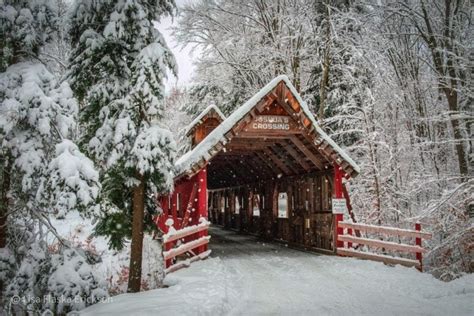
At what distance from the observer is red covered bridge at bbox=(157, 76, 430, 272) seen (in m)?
13.1

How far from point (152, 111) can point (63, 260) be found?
3290mm

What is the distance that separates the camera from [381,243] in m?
11.8

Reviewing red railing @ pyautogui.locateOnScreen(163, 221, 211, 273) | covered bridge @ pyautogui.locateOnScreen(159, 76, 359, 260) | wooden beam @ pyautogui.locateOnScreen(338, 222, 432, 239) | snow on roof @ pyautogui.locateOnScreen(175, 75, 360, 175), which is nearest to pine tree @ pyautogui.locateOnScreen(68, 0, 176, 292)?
red railing @ pyautogui.locateOnScreen(163, 221, 211, 273)

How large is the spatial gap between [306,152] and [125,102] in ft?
27.3

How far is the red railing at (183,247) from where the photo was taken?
426 inches

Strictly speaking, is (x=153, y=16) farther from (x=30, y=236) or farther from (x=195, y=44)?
(x=195, y=44)

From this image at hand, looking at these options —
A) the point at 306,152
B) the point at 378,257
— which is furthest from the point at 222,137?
the point at 378,257

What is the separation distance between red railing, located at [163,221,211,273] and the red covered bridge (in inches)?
1.3

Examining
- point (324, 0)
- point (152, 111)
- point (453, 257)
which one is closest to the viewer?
point (152, 111)

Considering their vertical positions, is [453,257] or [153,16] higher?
[153,16]

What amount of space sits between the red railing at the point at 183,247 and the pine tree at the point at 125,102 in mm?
2194

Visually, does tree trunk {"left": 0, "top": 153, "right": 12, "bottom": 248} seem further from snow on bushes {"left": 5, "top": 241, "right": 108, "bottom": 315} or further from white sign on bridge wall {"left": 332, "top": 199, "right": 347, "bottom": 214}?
white sign on bridge wall {"left": 332, "top": 199, "right": 347, "bottom": 214}

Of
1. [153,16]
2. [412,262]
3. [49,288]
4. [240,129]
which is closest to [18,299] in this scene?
[49,288]

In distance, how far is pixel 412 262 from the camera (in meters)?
11.0
